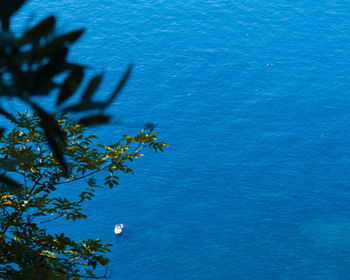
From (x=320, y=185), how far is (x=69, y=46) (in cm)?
5061

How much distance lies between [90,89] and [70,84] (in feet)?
0.29

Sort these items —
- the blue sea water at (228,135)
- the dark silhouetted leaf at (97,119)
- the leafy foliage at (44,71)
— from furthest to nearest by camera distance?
1. the blue sea water at (228,135)
2. the dark silhouetted leaf at (97,119)
3. the leafy foliage at (44,71)

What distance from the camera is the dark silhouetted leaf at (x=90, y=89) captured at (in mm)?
2531

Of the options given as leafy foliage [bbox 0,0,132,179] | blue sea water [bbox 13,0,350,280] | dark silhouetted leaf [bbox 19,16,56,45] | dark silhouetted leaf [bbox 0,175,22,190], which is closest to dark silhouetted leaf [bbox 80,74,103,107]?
leafy foliage [bbox 0,0,132,179]

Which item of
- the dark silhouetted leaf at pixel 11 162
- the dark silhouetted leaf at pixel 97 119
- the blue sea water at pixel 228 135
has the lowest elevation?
the dark silhouetted leaf at pixel 11 162

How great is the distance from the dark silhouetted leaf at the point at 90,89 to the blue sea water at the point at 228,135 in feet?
136

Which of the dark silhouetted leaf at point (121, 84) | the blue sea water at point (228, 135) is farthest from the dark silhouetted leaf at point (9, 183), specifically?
the blue sea water at point (228, 135)

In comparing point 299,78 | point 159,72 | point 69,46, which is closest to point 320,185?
point 299,78

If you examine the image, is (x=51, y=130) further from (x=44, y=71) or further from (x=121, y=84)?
(x=121, y=84)

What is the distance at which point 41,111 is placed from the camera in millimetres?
2443

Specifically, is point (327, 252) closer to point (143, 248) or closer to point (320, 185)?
point (320, 185)

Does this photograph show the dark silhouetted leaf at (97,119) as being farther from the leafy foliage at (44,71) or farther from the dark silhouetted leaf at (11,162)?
the dark silhouetted leaf at (11,162)

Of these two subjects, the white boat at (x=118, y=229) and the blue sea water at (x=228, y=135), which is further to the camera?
the white boat at (x=118, y=229)

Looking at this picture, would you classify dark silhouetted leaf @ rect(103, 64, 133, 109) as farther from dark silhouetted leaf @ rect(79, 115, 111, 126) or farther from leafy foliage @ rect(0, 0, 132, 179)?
dark silhouetted leaf @ rect(79, 115, 111, 126)
